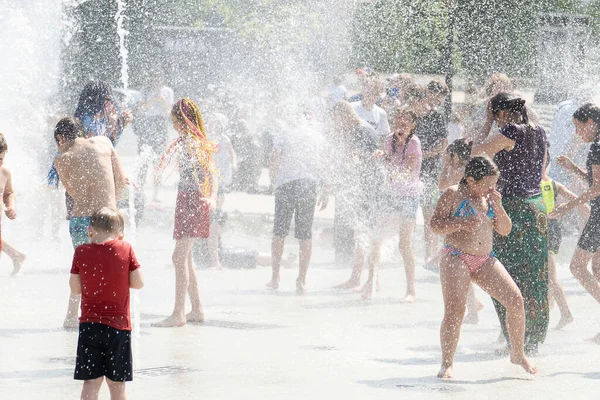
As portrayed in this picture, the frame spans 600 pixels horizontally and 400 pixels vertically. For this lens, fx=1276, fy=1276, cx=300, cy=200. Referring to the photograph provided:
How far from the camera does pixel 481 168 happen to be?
7.08m

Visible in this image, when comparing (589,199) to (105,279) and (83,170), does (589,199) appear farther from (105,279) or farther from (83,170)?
(105,279)

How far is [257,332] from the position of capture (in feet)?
28.5

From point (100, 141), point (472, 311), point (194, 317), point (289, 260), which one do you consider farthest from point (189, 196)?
point (289, 260)

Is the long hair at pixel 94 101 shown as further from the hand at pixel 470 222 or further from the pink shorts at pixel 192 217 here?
the hand at pixel 470 222

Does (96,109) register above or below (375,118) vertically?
above

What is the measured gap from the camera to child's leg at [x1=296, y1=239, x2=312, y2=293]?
10836 mm

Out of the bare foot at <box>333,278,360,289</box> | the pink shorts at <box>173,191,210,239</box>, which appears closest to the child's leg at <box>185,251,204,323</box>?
the pink shorts at <box>173,191,210,239</box>

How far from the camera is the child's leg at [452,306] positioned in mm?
7152

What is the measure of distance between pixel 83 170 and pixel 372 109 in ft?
14.0

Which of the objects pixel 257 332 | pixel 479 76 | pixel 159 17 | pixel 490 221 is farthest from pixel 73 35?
pixel 490 221

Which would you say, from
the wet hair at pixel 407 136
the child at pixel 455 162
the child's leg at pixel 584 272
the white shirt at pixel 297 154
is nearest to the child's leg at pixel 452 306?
the child at pixel 455 162

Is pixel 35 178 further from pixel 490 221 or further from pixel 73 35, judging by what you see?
pixel 490 221

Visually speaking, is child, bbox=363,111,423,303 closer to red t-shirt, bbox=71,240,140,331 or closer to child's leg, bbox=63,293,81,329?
child's leg, bbox=63,293,81,329

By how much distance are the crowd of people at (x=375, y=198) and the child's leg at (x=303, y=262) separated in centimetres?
1
